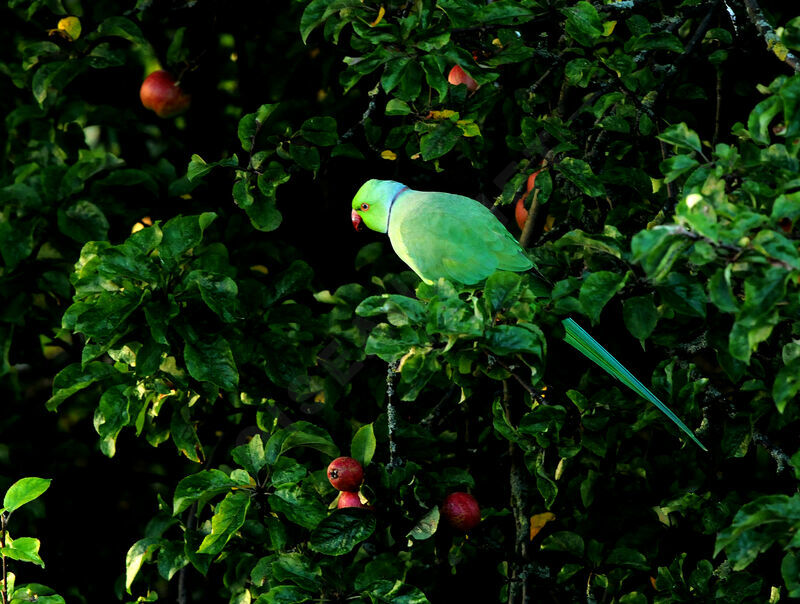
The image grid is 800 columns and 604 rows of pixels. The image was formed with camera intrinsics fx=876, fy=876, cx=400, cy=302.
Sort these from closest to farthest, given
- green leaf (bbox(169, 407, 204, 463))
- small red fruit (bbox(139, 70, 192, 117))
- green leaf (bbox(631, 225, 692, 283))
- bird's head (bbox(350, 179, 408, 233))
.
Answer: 1. green leaf (bbox(631, 225, 692, 283))
2. bird's head (bbox(350, 179, 408, 233))
3. green leaf (bbox(169, 407, 204, 463))
4. small red fruit (bbox(139, 70, 192, 117))

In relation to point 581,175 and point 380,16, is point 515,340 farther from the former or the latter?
point 380,16

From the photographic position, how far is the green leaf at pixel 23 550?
4.80 feet

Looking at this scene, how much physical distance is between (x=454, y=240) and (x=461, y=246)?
2 cm

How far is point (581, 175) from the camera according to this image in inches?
68.2

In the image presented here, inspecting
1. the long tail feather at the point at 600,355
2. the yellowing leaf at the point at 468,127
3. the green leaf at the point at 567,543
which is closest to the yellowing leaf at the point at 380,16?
the yellowing leaf at the point at 468,127

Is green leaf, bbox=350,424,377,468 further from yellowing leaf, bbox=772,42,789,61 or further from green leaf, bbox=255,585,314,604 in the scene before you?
yellowing leaf, bbox=772,42,789,61

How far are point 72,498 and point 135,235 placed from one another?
1315 millimetres

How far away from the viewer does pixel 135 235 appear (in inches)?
67.4

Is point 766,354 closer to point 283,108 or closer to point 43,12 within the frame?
point 283,108

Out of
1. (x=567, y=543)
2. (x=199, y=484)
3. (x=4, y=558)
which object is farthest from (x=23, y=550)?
(x=567, y=543)

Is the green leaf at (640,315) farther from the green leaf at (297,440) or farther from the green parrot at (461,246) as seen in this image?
the green leaf at (297,440)

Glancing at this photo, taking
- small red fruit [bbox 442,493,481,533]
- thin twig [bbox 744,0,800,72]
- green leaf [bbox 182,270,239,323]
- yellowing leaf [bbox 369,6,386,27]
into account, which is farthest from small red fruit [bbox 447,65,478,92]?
small red fruit [bbox 442,493,481,533]

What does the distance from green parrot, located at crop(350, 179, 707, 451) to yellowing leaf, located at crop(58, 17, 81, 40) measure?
1093mm

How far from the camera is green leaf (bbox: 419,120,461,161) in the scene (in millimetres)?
1707
